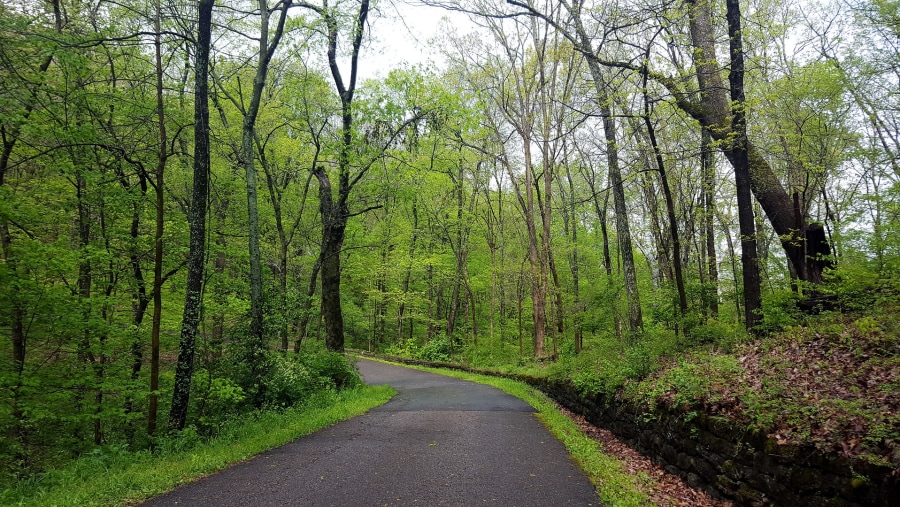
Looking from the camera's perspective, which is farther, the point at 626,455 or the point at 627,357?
the point at 627,357

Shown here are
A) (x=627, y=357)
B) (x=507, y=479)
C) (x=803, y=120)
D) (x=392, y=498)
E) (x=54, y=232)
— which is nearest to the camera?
(x=392, y=498)

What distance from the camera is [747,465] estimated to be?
4340mm

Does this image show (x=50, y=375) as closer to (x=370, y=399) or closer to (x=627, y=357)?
(x=370, y=399)

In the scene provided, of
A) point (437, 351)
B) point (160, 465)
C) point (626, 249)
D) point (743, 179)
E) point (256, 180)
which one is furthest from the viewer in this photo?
point (437, 351)

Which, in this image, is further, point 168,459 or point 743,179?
point 743,179

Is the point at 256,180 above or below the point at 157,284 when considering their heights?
above

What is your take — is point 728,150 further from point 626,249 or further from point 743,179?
point 626,249

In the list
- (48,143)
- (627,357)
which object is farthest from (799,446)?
(48,143)

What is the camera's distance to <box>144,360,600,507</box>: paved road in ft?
15.2

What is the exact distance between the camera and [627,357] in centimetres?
856

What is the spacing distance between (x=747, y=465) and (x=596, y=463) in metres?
2.10

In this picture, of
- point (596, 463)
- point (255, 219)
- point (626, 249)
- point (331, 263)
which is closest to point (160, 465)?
point (255, 219)

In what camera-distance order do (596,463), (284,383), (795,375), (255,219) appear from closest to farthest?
(795,375), (596,463), (284,383), (255,219)

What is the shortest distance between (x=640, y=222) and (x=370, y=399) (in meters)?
19.1
